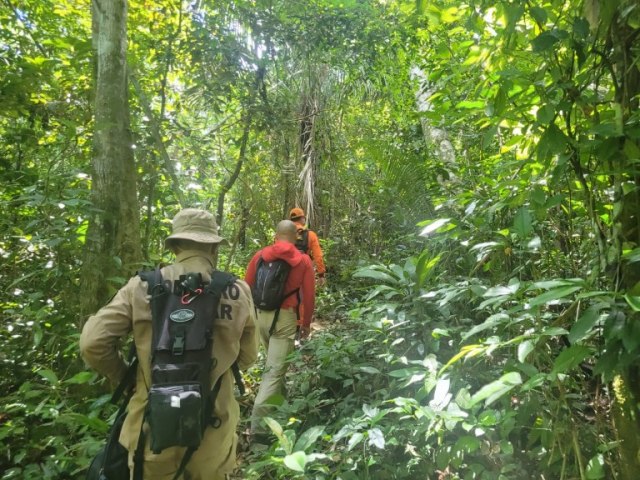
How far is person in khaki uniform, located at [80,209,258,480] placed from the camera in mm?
2123

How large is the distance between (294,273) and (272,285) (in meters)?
0.25

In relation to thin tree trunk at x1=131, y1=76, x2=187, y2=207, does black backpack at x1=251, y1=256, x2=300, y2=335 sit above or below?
below

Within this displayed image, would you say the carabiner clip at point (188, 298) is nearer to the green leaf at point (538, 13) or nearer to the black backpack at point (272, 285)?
the green leaf at point (538, 13)

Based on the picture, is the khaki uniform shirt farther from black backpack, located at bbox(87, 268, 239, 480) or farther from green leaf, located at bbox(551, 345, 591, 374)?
green leaf, located at bbox(551, 345, 591, 374)

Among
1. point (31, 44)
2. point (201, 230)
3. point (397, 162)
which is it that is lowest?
point (201, 230)

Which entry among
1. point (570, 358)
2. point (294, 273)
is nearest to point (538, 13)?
point (570, 358)

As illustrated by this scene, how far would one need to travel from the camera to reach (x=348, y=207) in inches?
351

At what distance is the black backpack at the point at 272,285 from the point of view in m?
4.22

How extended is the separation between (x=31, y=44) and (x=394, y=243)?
5181 mm

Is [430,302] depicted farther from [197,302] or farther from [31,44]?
[31,44]

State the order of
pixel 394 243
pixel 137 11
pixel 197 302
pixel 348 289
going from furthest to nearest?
pixel 348 289 < pixel 394 243 < pixel 137 11 < pixel 197 302

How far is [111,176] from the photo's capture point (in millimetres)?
3711

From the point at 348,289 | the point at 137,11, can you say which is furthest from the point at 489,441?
the point at 137,11

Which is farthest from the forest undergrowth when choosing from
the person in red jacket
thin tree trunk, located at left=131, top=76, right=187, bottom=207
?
thin tree trunk, located at left=131, top=76, right=187, bottom=207
